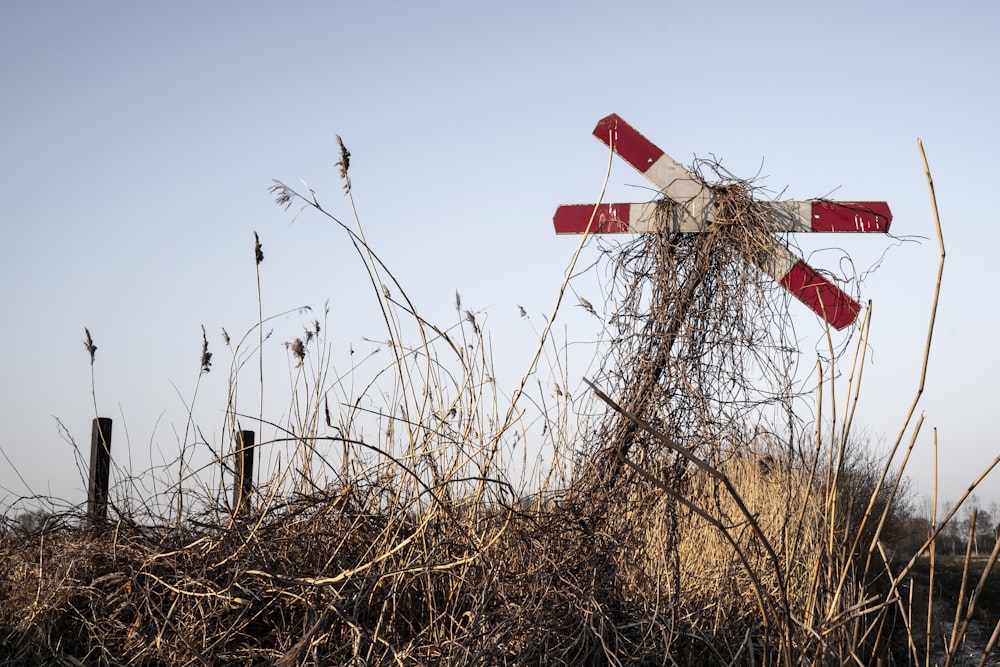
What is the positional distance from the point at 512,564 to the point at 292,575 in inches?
27.7

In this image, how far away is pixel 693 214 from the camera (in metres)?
3.88

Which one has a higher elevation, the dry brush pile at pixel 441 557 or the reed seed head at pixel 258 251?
the reed seed head at pixel 258 251

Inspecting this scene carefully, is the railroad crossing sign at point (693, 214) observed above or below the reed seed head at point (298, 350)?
above

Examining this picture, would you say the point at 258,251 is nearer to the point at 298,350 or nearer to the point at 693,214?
the point at 298,350

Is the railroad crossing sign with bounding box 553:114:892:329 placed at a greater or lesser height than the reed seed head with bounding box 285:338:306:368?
greater

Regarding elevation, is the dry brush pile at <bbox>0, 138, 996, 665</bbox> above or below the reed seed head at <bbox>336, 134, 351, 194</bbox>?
below

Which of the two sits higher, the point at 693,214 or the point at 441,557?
the point at 693,214

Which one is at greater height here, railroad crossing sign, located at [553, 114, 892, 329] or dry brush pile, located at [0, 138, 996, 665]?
railroad crossing sign, located at [553, 114, 892, 329]

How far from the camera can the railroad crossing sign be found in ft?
12.2

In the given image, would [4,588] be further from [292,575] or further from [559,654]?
[559,654]

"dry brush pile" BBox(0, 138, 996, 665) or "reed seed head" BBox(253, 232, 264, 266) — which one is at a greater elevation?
"reed seed head" BBox(253, 232, 264, 266)

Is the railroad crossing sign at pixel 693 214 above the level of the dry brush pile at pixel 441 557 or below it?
above

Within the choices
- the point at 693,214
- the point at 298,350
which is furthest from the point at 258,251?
the point at 693,214

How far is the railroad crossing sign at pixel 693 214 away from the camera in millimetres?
3724
